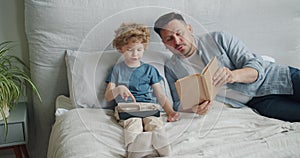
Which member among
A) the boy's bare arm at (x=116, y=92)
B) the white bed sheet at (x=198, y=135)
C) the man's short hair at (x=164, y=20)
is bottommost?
the white bed sheet at (x=198, y=135)

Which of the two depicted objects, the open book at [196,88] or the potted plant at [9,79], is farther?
the potted plant at [9,79]

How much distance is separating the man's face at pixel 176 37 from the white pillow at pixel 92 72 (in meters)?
0.04

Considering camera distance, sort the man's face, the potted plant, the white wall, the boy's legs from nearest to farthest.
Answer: the boy's legs < the man's face < the potted plant < the white wall

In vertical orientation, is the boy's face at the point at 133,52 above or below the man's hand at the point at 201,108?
above

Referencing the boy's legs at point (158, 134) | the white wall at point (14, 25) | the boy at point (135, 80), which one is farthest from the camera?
the white wall at point (14, 25)

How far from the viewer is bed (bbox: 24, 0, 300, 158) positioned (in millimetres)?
1279

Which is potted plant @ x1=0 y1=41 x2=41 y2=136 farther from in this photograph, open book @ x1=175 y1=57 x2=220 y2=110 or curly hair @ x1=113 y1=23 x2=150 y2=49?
open book @ x1=175 y1=57 x2=220 y2=110

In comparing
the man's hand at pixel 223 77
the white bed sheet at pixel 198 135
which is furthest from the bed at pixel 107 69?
the man's hand at pixel 223 77

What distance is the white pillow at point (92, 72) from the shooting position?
1.47m

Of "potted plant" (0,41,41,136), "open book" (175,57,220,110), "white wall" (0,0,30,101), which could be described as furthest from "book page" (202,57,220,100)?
"white wall" (0,0,30,101)

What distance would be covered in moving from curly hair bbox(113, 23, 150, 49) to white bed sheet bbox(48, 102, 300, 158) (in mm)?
303

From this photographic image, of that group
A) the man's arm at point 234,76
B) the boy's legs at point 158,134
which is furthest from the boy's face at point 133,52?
the man's arm at point 234,76

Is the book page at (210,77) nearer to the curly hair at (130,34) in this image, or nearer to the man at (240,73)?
the man at (240,73)

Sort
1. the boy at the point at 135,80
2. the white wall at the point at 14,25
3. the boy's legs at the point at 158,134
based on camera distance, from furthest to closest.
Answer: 1. the white wall at the point at 14,25
2. the boy at the point at 135,80
3. the boy's legs at the point at 158,134
